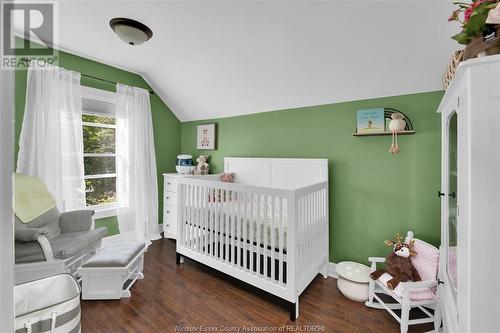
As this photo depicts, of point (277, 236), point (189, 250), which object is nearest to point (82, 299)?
point (189, 250)

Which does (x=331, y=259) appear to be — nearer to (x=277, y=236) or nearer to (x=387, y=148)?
(x=277, y=236)

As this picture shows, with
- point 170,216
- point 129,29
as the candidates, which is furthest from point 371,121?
point 170,216

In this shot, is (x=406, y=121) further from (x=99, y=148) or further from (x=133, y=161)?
(x=99, y=148)

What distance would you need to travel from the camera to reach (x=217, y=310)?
1838 mm

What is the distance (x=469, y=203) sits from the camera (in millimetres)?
791

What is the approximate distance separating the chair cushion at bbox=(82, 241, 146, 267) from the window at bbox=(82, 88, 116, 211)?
121 cm

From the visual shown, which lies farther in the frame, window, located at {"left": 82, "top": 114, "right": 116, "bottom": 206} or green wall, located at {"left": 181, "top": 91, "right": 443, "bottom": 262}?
window, located at {"left": 82, "top": 114, "right": 116, "bottom": 206}

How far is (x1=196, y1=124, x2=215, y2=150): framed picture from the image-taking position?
354 centimetres

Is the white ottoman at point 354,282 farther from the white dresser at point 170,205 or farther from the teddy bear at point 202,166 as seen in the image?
the teddy bear at point 202,166

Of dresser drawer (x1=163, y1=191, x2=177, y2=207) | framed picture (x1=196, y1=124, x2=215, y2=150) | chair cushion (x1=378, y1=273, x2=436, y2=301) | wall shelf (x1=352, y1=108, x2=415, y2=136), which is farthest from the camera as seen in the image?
framed picture (x1=196, y1=124, x2=215, y2=150)

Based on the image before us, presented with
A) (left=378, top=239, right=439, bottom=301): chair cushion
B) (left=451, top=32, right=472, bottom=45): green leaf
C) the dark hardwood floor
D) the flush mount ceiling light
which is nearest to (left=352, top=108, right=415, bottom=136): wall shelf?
(left=378, top=239, right=439, bottom=301): chair cushion

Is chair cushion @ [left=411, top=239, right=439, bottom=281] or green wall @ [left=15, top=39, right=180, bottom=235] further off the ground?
green wall @ [left=15, top=39, right=180, bottom=235]

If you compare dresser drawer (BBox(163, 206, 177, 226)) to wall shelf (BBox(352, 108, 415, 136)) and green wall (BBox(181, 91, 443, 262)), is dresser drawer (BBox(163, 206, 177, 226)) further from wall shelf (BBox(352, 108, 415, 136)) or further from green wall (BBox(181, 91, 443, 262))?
wall shelf (BBox(352, 108, 415, 136))

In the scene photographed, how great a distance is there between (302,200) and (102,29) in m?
2.49
